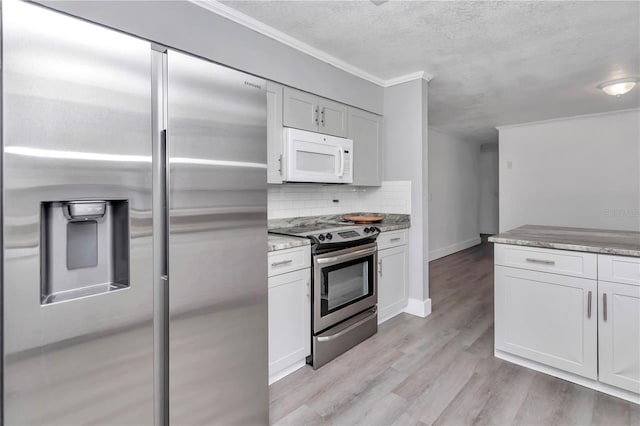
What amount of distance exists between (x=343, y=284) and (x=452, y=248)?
4697 mm

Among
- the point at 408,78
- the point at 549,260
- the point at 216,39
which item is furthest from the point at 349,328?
the point at 408,78

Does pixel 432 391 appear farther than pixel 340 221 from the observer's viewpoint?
No

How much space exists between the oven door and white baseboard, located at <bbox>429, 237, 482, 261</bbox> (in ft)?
11.2

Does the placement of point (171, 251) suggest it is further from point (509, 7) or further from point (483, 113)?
point (483, 113)

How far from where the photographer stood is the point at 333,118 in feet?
9.96

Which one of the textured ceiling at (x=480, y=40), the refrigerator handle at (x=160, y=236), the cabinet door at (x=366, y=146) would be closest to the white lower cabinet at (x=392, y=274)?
the cabinet door at (x=366, y=146)

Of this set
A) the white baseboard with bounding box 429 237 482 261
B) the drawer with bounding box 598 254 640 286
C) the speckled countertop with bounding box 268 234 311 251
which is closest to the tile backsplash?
the speckled countertop with bounding box 268 234 311 251

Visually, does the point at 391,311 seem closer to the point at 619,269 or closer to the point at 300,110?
the point at 619,269

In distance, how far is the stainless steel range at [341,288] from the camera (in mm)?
2332

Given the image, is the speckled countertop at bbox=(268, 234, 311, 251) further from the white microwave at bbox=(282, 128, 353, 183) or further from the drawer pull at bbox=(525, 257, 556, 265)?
the drawer pull at bbox=(525, 257, 556, 265)

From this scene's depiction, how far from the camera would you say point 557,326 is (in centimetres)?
212

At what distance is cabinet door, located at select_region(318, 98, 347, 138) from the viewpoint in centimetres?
293

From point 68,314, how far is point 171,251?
37cm

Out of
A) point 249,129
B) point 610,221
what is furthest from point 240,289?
point 610,221
